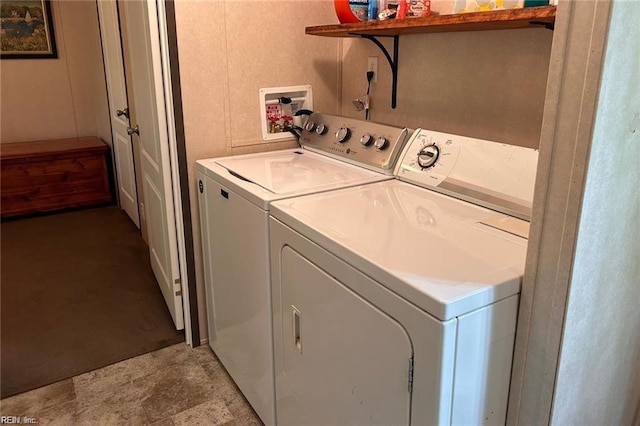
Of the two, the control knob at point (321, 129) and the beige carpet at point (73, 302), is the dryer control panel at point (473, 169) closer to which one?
the control knob at point (321, 129)

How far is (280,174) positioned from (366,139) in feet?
1.14

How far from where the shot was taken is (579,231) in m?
0.95

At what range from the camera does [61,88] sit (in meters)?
4.55

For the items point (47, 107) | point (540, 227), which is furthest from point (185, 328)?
point (47, 107)

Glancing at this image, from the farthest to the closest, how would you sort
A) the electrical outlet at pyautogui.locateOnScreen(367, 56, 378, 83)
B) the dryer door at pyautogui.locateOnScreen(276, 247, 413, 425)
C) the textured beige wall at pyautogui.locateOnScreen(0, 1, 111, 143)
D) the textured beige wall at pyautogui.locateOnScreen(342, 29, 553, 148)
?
the textured beige wall at pyautogui.locateOnScreen(0, 1, 111, 143), the electrical outlet at pyautogui.locateOnScreen(367, 56, 378, 83), the textured beige wall at pyautogui.locateOnScreen(342, 29, 553, 148), the dryer door at pyautogui.locateOnScreen(276, 247, 413, 425)

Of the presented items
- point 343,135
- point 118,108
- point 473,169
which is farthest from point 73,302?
point 473,169

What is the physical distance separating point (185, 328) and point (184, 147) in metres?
0.88

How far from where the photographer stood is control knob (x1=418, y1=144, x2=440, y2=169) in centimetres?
168

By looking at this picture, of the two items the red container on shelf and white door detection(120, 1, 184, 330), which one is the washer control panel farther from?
white door detection(120, 1, 184, 330)

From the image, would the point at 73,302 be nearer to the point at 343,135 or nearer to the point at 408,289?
the point at 343,135

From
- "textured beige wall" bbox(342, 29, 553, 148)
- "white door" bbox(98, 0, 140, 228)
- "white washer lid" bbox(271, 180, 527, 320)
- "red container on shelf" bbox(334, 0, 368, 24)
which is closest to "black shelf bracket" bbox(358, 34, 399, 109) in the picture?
"textured beige wall" bbox(342, 29, 553, 148)

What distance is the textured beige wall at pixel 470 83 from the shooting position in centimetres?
156

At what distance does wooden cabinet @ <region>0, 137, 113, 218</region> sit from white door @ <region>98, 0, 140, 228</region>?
7.1 inches

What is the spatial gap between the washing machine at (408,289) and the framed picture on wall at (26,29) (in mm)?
3902
